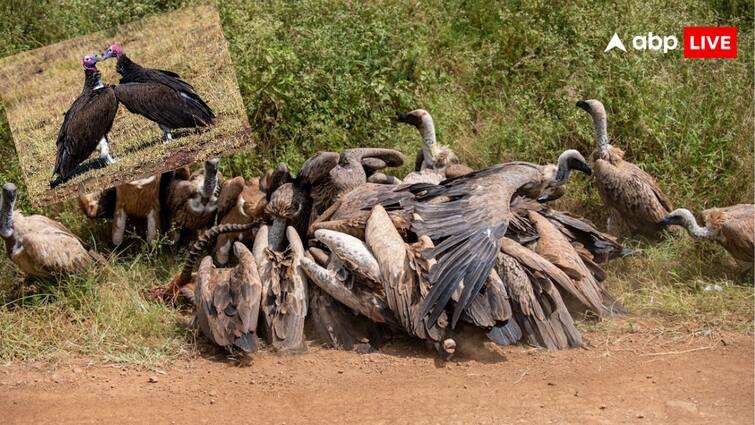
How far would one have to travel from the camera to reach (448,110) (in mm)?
8797

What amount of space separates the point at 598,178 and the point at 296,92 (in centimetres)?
271

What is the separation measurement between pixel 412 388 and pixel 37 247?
2892mm

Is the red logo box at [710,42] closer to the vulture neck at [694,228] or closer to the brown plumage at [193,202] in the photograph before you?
the vulture neck at [694,228]

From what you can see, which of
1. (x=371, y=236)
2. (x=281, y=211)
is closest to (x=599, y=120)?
(x=371, y=236)

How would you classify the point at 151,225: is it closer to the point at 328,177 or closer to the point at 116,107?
the point at 116,107

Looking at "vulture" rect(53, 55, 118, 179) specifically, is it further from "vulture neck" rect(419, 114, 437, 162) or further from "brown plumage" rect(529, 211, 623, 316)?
"brown plumage" rect(529, 211, 623, 316)

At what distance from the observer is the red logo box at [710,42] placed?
359 inches

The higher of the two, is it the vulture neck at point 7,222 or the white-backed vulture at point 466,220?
the vulture neck at point 7,222

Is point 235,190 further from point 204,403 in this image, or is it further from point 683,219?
point 683,219

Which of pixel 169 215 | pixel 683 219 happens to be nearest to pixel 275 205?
pixel 169 215

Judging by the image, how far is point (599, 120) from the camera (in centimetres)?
764

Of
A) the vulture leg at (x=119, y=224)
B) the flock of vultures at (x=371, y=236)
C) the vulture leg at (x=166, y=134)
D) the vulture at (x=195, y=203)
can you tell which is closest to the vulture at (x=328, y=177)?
the flock of vultures at (x=371, y=236)

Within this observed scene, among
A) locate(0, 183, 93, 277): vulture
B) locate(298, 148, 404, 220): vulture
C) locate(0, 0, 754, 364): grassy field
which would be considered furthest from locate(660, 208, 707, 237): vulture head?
locate(0, 183, 93, 277): vulture

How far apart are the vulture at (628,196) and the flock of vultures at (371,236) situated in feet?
0.04
